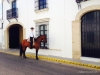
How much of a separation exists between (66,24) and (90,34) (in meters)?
2.13

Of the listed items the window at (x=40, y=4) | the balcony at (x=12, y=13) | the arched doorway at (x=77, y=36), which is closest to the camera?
the arched doorway at (x=77, y=36)

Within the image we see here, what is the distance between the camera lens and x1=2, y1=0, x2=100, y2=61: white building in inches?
420

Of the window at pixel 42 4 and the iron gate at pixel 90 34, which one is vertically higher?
the window at pixel 42 4

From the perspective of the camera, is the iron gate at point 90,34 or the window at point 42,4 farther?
the window at point 42,4

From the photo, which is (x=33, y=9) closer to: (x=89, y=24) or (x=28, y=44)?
(x=28, y=44)

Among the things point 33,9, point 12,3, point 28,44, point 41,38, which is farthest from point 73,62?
point 12,3

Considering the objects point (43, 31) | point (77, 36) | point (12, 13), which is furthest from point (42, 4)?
point (77, 36)

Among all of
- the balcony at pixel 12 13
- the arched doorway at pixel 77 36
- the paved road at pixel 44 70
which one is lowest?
the paved road at pixel 44 70

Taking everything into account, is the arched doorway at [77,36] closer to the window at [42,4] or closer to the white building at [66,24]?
the white building at [66,24]

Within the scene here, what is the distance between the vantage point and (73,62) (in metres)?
10.2

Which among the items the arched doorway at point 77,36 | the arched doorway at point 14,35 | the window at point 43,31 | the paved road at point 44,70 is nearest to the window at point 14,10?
the arched doorway at point 14,35

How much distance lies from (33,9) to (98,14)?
23.0 ft

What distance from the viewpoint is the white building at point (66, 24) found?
10.7 m

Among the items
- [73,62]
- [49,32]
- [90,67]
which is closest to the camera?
[90,67]
